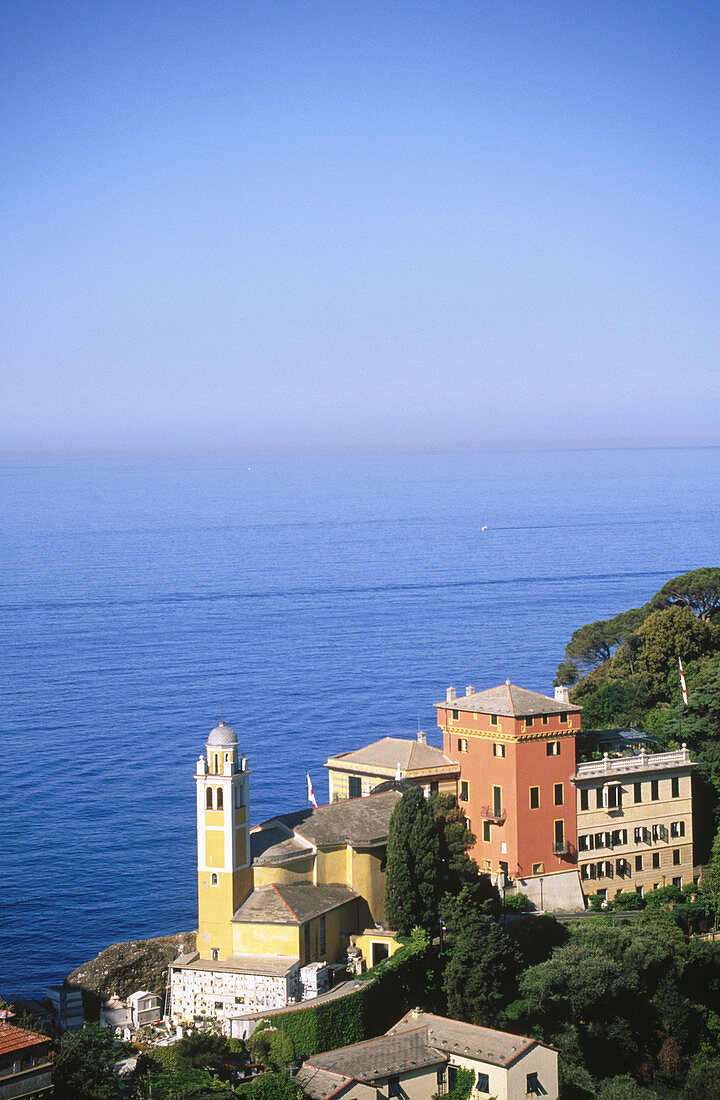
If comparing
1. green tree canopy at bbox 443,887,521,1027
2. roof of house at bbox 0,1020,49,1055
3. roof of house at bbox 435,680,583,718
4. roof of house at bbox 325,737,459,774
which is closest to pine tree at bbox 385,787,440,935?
green tree canopy at bbox 443,887,521,1027

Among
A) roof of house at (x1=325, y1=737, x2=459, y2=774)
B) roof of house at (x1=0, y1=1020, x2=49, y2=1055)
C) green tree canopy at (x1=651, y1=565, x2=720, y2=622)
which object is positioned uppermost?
green tree canopy at (x1=651, y1=565, x2=720, y2=622)

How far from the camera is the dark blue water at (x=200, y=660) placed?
201 ft

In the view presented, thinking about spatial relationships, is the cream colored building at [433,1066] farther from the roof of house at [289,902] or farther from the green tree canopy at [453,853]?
the green tree canopy at [453,853]

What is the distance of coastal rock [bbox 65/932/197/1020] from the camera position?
4706cm

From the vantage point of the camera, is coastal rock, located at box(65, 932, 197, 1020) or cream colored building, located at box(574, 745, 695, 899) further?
cream colored building, located at box(574, 745, 695, 899)

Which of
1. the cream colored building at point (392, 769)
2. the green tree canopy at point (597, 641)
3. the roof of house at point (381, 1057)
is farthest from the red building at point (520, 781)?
the green tree canopy at point (597, 641)

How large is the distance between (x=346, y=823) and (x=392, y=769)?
5620 mm

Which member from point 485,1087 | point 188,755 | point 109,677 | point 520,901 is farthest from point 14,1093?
point 109,677

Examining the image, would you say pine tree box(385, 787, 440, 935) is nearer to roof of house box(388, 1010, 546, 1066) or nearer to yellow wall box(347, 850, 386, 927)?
yellow wall box(347, 850, 386, 927)

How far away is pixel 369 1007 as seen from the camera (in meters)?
39.4

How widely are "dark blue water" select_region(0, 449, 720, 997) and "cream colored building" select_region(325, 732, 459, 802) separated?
10263mm

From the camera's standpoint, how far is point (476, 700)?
168 feet

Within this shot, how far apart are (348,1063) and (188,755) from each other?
44.4m

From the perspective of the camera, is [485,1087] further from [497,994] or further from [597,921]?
[597,921]
